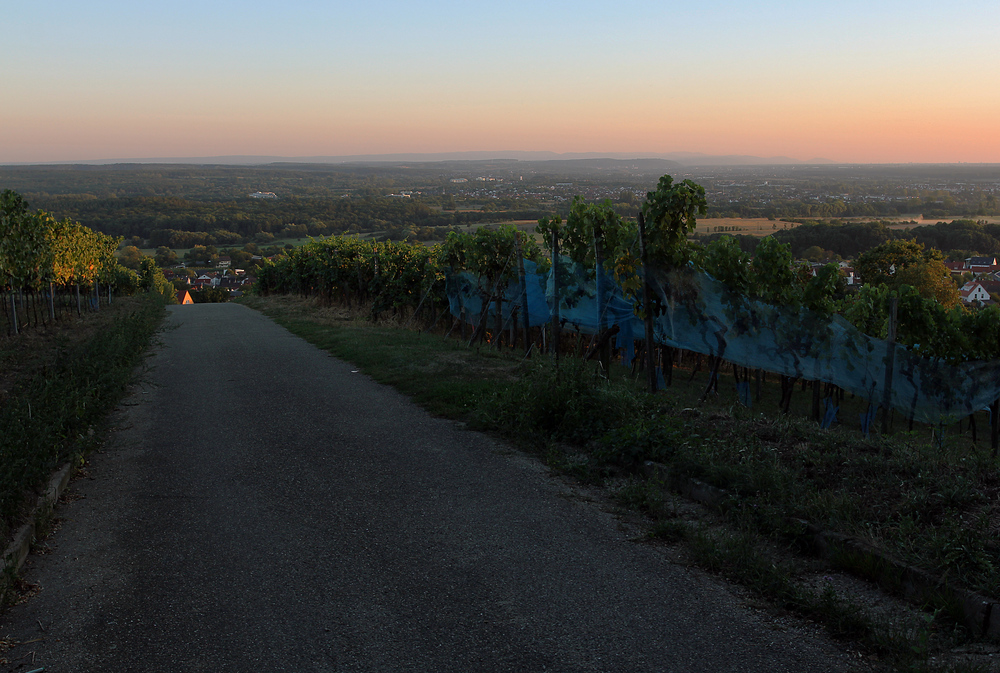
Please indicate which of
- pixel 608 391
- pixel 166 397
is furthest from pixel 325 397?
pixel 608 391

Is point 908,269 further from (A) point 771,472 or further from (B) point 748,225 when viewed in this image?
(A) point 771,472

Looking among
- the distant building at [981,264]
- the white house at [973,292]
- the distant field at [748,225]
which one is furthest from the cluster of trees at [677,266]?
the distant building at [981,264]

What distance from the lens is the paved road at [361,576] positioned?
141 inches

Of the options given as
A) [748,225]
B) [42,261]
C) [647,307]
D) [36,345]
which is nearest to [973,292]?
[748,225]

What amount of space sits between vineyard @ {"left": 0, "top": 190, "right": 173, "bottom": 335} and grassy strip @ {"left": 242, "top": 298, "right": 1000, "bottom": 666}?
14.3 meters

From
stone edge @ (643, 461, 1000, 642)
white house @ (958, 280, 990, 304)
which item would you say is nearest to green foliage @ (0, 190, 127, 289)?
stone edge @ (643, 461, 1000, 642)

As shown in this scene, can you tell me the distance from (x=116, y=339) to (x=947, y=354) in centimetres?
1481

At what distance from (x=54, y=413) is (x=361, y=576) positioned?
4431 mm

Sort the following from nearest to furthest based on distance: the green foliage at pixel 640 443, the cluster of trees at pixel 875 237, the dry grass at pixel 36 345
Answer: the green foliage at pixel 640 443, the dry grass at pixel 36 345, the cluster of trees at pixel 875 237

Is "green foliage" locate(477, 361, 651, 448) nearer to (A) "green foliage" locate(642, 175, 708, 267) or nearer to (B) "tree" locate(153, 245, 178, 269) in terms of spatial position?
(A) "green foliage" locate(642, 175, 708, 267)

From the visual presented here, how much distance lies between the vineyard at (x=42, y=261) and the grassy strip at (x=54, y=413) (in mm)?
8486

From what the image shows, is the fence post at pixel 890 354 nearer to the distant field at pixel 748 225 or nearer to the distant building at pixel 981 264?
the distant field at pixel 748 225

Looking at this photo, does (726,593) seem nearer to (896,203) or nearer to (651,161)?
(896,203)

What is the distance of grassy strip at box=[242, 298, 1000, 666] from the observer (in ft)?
13.4
